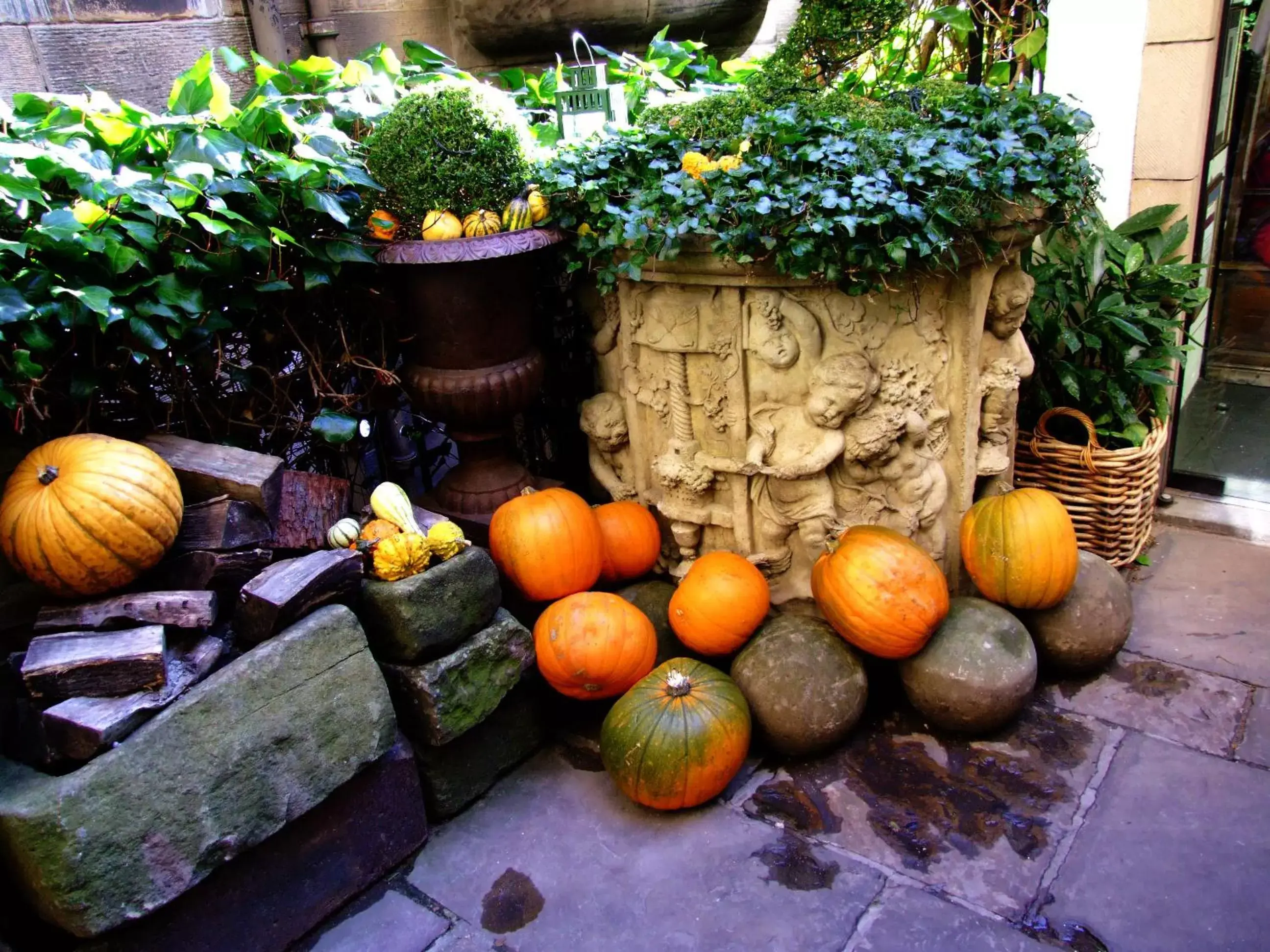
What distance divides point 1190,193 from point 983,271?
157 centimetres

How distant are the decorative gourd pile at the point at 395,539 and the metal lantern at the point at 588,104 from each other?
1609mm

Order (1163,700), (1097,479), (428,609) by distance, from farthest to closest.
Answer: (1097,479), (1163,700), (428,609)

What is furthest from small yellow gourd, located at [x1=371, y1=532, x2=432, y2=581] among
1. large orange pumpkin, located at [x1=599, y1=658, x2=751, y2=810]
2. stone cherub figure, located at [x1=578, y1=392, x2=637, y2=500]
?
stone cherub figure, located at [x1=578, y1=392, x2=637, y2=500]

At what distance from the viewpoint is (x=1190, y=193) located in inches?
158

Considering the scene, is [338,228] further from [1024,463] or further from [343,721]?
[1024,463]

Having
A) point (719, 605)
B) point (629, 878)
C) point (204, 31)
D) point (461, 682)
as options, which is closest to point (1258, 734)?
point (719, 605)

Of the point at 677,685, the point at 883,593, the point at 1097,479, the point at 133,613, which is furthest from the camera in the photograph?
the point at 1097,479

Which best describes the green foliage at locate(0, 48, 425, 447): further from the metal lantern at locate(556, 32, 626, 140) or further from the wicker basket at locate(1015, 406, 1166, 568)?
the wicker basket at locate(1015, 406, 1166, 568)

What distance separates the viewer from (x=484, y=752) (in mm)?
3027

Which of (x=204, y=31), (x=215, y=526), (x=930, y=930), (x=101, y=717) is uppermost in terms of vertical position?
(x=204, y=31)

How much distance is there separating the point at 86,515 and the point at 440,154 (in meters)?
1.51

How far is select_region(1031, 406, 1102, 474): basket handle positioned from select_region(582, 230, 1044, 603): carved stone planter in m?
0.38

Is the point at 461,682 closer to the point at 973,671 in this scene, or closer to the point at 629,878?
the point at 629,878

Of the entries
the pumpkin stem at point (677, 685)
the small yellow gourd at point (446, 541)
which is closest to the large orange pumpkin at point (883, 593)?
the pumpkin stem at point (677, 685)
